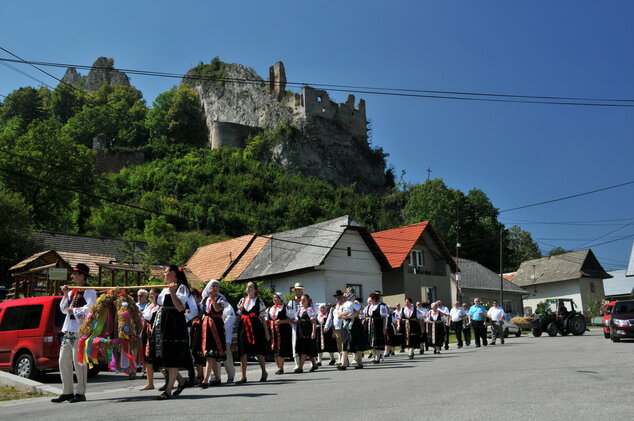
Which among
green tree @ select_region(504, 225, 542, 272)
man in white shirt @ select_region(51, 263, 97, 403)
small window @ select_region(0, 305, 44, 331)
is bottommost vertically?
man in white shirt @ select_region(51, 263, 97, 403)

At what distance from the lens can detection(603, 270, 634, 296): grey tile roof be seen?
2776 inches

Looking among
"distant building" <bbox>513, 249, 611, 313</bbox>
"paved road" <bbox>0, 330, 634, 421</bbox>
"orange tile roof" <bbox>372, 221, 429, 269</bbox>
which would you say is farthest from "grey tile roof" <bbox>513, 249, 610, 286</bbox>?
"paved road" <bbox>0, 330, 634, 421</bbox>

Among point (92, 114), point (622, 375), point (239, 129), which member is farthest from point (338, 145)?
point (622, 375)

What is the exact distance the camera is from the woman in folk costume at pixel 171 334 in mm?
9984

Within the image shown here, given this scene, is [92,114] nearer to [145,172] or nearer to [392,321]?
[145,172]

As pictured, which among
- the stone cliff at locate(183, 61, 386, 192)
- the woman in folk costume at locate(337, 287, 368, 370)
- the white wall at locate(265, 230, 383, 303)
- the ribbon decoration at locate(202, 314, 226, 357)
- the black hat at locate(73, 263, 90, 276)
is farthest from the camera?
the stone cliff at locate(183, 61, 386, 192)

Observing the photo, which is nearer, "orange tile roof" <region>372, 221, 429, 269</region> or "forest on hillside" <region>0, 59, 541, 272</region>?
"orange tile roof" <region>372, 221, 429, 269</region>

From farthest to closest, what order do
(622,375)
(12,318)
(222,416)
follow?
(12,318) → (622,375) → (222,416)

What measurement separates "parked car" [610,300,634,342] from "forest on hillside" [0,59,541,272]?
2684 centimetres

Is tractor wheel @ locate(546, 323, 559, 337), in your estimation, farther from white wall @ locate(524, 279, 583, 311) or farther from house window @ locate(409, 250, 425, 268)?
white wall @ locate(524, 279, 583, 311)

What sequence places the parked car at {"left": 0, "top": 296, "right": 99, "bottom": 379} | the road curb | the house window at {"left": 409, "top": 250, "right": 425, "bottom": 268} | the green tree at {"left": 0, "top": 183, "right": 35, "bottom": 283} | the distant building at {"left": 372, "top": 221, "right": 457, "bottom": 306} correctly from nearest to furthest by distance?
the road curb → the parked car at {"left": 0, "top": 296, "right": 99, "bottom": 379} → the green tree at {"left": 0, "top": 183, "right": 35, "bottom": 283} → the distant building at {"left": 372, "top": 221, "right": 457, "bottom": 306} → the house window at {"left": 409, "top": 250, "right": 425, "bottom": 268}

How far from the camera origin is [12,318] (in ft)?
51.5

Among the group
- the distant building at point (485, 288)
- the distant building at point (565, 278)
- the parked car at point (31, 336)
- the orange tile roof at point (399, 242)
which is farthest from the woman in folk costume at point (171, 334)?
the distant building at point (565, 278)

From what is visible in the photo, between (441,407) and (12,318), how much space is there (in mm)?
11349
